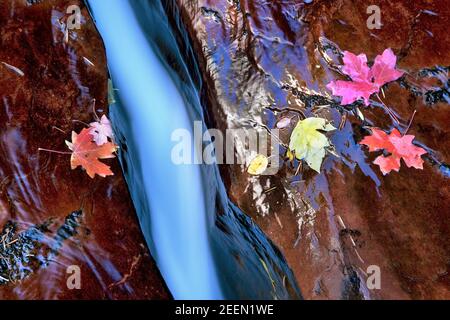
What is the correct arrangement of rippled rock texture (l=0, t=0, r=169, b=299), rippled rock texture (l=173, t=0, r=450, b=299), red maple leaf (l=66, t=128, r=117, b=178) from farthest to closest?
red maple leaf (l=66, t=128, r=117, b=178) < rippled rock texture (l=0, t=0, r=169, b=299) < rippled rock texture (l=173, t=0, r=450, b=299)

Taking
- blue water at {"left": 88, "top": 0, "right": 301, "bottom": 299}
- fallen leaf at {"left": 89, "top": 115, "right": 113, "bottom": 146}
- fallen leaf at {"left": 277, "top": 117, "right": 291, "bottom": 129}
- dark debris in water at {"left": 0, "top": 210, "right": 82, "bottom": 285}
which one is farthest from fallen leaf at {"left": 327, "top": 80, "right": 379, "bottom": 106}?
dark debris in water at {"left": 0, "top": 210, "right": 82, "bottom": 285}

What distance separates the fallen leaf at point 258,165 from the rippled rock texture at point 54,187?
0.87 metres

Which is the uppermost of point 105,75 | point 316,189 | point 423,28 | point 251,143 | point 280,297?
point 105,75

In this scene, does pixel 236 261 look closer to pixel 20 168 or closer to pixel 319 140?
pixel 319 140

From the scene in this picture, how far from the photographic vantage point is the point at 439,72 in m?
2.61

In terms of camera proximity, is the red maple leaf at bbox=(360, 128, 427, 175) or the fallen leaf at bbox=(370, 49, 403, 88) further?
the fallen leaf at bbox=(370, 49, 403, 88)

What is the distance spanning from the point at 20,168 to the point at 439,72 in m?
2.83

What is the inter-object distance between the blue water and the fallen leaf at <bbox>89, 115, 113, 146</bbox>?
0.35 ft

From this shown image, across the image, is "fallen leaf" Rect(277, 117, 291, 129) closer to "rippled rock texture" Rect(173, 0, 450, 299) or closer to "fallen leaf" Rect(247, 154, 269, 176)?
"rippled rock texture" Rect(173, 0, 450, 299)

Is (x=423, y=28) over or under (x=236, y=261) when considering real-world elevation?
over

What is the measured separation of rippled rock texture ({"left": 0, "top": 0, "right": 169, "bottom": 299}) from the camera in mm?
2566

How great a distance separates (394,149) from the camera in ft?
8.52

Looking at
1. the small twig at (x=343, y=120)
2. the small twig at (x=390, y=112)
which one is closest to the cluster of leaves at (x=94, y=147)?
the small twig at (x=343, y=120)

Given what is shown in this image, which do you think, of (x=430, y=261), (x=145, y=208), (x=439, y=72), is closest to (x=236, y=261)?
(x=145, y=208)
